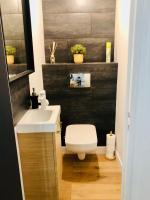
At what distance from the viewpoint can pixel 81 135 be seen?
7.59 ft

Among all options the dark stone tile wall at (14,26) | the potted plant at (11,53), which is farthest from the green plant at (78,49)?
the potted plant at (11,53)

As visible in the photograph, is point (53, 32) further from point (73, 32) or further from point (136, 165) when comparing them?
point (136, 165)

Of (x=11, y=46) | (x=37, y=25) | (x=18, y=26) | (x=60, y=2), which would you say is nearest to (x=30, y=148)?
(x=11, y=46)

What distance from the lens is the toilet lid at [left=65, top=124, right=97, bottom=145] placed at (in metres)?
2.18

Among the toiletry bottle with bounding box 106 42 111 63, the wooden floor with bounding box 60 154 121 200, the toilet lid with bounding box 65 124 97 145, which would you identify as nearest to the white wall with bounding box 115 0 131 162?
the toiletry bottle with bounding box 106 42 111 63

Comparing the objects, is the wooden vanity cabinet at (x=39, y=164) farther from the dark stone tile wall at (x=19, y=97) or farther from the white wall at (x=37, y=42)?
the white wall at (x=37, y=42)

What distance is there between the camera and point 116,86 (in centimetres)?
262

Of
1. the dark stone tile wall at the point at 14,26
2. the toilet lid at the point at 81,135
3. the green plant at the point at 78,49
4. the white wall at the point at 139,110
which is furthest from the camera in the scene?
the green plant at the point at 78,49

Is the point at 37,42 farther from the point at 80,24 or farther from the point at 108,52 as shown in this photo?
the point at 108,52

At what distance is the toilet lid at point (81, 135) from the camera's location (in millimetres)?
2182

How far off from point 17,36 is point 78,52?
0.90 meters

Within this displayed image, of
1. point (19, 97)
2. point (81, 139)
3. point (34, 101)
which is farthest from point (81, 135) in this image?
point (19, 97)

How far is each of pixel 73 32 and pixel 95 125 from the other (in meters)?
1.34

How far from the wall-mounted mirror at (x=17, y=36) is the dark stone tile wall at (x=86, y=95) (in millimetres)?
583
